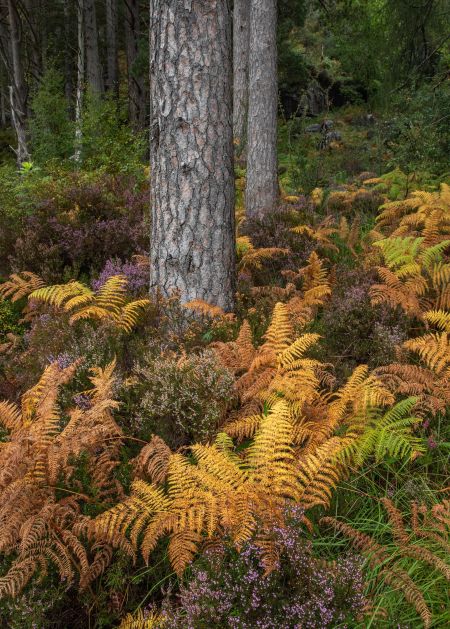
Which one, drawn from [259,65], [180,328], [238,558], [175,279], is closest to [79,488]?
[238,558]

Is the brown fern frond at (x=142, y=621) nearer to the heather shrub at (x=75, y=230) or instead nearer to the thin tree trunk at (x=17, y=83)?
the heather shrub at (x=75, y=230)

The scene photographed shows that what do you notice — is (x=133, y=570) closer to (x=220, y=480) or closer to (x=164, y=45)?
(x=220, y=480)

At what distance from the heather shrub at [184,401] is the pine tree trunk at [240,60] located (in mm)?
8633

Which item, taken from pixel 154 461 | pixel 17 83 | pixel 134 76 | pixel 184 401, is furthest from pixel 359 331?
pixel 134 76

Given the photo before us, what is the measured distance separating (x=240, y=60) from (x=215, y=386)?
10485 millimetres

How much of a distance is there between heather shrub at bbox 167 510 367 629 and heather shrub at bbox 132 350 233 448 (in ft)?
3.60

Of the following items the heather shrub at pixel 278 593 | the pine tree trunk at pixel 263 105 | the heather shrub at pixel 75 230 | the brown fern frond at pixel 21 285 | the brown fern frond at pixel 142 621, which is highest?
the pine tree trunk at pixel 263 105

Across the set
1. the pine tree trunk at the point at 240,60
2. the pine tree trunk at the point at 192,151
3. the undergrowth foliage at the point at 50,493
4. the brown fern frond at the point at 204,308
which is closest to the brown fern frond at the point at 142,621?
the undergrowth foliage at the point at 50,493

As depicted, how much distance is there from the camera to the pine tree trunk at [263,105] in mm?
8375

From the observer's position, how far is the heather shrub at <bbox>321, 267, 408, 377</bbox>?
155 inches

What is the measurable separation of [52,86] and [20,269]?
27.6 ft

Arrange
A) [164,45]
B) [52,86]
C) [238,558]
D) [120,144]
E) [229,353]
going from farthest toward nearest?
1. [52,86]
2. [120,144]
3. [164,45]
4. [229,353]
5. [238,558]

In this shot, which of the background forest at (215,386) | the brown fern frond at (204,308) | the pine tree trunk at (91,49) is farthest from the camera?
the pine tree trunk at (91,49)

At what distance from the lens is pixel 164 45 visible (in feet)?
13.9
